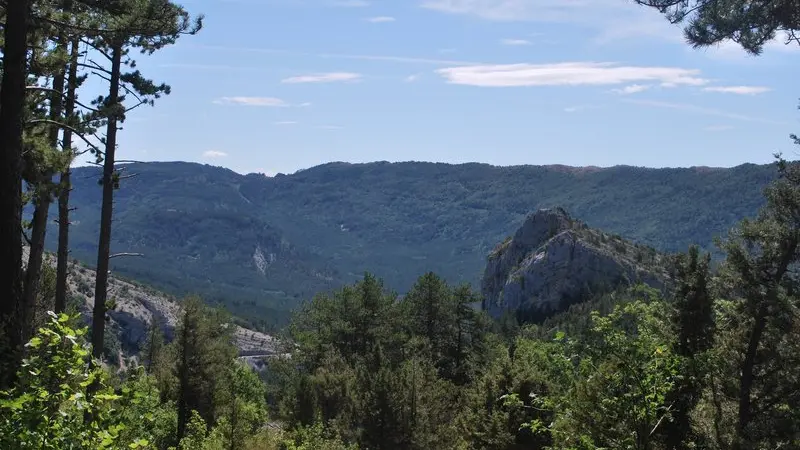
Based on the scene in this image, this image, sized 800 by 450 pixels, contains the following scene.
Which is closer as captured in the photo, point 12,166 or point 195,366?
point 12,166

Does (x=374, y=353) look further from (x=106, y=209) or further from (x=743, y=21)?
(x=743, y=21)

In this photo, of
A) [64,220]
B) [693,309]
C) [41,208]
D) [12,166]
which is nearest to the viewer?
[12,166]

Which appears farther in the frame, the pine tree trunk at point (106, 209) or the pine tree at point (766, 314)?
the pine tree at point (766, 314)

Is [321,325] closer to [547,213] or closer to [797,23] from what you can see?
[797,23]

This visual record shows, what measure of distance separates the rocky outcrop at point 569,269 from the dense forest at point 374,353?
121 meters

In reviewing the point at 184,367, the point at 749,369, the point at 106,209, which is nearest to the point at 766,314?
the point at 749,369

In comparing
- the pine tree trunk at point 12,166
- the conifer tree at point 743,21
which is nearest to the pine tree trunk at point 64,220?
the pine tree trunk at point 12,166

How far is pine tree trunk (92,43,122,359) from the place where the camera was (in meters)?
19.0

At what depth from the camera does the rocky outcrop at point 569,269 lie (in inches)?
6137

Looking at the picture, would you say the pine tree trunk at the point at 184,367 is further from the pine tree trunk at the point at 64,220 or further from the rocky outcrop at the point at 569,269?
the rocky outcrop at the point at 569,269

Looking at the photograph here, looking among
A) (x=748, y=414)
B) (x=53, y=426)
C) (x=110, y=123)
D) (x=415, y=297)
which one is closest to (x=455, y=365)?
(x=415, y=297)

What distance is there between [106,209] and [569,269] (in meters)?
154

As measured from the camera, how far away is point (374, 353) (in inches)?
1615

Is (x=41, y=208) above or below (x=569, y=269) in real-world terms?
above
